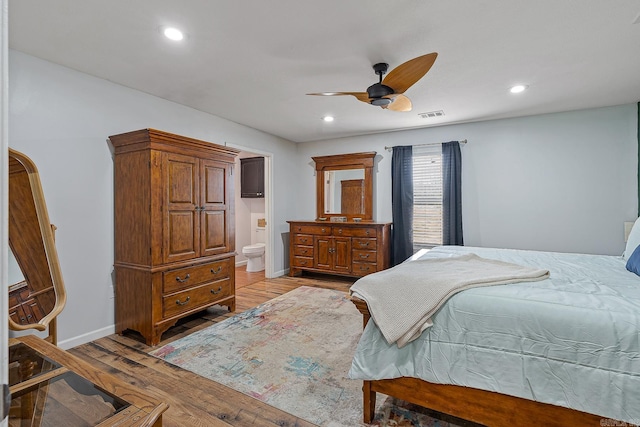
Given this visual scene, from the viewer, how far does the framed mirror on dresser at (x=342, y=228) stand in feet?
15.5

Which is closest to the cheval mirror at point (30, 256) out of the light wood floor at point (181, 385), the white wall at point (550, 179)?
the light wood floor at point (181, 385)

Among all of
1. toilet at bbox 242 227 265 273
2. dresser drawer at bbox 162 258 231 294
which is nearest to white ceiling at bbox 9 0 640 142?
dresser drawer at bbox 162 258 231 294

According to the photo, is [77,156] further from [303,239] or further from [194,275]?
[303,239]

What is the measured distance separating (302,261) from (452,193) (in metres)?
2.64

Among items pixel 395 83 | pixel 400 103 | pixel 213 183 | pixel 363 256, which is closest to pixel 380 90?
pixel 395 83

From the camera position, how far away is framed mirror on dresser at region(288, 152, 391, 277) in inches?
187

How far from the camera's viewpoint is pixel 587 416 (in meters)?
1.29

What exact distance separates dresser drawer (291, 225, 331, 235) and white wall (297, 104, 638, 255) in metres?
1.99

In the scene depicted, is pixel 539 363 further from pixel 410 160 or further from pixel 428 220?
pixel 410 160

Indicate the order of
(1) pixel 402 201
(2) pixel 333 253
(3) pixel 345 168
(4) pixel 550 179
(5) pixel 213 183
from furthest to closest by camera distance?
(3) pixel 345 168 < (2) pixel 333 253 < (1) pixel 402 201 < (4) pixel 550 179 < (5) pixel 213 183

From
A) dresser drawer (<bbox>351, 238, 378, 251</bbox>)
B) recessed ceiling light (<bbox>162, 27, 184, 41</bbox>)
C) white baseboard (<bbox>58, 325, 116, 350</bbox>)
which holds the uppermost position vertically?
recessed ceiling light (<bbox>162, 27, 184, 41</bbox>)

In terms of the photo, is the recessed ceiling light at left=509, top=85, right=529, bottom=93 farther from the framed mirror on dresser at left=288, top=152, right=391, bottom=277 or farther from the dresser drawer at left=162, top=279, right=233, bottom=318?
the dresser drawer at left=162, top=279, right=233, bottom=318

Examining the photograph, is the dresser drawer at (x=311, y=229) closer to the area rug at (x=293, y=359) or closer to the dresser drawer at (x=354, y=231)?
the dresser drawer at (x=354, y=231)

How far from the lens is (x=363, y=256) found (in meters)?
4.75
